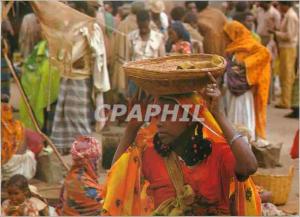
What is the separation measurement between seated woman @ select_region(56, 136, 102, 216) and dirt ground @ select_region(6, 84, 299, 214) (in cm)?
90

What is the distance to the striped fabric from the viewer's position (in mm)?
8805

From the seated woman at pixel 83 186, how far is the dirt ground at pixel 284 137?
35.4 inches

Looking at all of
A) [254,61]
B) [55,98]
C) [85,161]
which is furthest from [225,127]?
[55,98]

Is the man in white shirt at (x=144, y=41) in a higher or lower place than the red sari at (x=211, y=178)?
lower

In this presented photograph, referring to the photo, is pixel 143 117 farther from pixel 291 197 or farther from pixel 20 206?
pixel 291 197

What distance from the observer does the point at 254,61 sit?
8.40 m

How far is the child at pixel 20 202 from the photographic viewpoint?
576cm

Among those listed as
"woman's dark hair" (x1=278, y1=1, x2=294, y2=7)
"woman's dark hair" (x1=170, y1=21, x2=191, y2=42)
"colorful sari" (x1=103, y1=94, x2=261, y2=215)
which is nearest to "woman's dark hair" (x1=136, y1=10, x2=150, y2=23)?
"woman's dark hair" (x1=170, y1=21, x2=191, y2=42)

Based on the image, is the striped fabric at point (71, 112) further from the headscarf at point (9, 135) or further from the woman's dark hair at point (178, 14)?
the woman's dark hair at point (178, 14)

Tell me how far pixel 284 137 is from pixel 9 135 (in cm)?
385

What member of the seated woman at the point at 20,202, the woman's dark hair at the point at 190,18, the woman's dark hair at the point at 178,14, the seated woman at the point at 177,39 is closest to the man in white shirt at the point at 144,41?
the seated woman at the point at 177,39

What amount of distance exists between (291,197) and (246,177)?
356cm

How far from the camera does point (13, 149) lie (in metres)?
7.43

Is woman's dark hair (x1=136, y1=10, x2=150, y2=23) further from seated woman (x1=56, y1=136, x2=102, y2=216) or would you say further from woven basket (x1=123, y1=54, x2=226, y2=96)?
woven basket (x1=123, y1=54, x2=226, y2=96)
